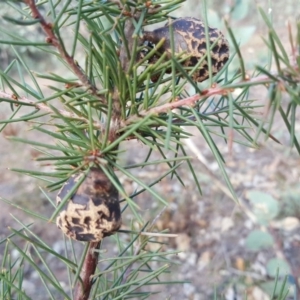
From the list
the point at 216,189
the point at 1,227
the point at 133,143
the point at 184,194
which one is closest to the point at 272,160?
the point at 216,189

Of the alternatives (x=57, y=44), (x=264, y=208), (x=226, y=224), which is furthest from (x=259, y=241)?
(x=57, y=44)

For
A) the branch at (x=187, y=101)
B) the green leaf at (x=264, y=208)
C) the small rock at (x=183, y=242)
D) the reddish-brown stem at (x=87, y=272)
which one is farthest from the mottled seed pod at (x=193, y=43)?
the small rock at (x=183, y=242)

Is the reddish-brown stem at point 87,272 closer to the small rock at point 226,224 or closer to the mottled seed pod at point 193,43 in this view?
the mottled seed pod at point 193,43

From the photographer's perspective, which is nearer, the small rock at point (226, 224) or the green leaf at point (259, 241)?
the green leaf at point (259, 241)

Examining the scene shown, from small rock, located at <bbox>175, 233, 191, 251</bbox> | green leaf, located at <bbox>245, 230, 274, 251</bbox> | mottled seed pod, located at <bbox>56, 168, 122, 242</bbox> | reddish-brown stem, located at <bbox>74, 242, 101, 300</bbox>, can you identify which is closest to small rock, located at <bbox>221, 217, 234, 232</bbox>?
small rock, located at <bbox>175, 233, 191, 251</bbox>

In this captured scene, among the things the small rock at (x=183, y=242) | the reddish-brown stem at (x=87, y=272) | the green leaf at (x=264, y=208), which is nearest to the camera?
the reddish-brown stem at (x=87, y=272)

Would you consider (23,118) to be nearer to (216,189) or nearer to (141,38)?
(141,38)
